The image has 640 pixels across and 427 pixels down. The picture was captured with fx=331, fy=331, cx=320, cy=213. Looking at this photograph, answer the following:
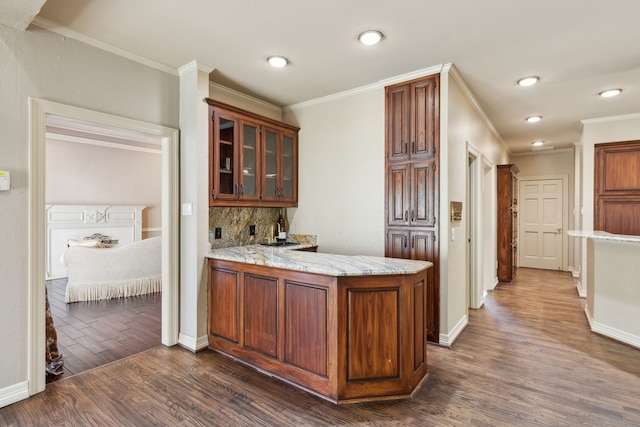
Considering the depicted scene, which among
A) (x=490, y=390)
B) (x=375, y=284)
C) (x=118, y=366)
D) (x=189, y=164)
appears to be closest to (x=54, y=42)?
(x=189, y=164)

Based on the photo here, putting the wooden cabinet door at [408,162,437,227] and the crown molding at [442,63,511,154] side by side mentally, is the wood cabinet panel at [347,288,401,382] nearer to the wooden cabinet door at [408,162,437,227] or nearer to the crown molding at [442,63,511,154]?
the wooden cabinet door at [408,162,437,227]

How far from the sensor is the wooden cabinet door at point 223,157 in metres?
3.14

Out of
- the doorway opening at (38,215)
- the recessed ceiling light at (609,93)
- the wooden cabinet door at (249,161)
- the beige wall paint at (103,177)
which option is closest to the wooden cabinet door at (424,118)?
the wooden cabinet door at (249,161)

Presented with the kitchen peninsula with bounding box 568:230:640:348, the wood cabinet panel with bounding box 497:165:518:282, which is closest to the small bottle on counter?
the kitchen peninsula with bounding box 568:230:640:348

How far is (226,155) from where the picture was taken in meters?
3.33

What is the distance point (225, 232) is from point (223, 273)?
69cm

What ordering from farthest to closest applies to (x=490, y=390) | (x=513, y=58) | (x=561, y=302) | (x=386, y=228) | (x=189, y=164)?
(x=561, y=302), (x=386, y=228), (x=189, y=164), (x=513, y=58), (x=490, y=390)

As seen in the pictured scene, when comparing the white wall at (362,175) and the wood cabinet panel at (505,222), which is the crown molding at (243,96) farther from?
the wood cabinet panel at (505,222)

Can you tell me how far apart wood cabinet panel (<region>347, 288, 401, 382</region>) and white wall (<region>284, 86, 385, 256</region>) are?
50.7 inches

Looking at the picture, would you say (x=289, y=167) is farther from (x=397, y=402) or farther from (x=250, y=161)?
(x=397, y=402)

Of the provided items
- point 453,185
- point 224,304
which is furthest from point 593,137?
point 224,304

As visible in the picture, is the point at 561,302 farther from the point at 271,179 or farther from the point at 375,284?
the point at 271,179

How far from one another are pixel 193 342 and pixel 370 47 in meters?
2.99

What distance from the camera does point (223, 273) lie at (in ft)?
9.70
